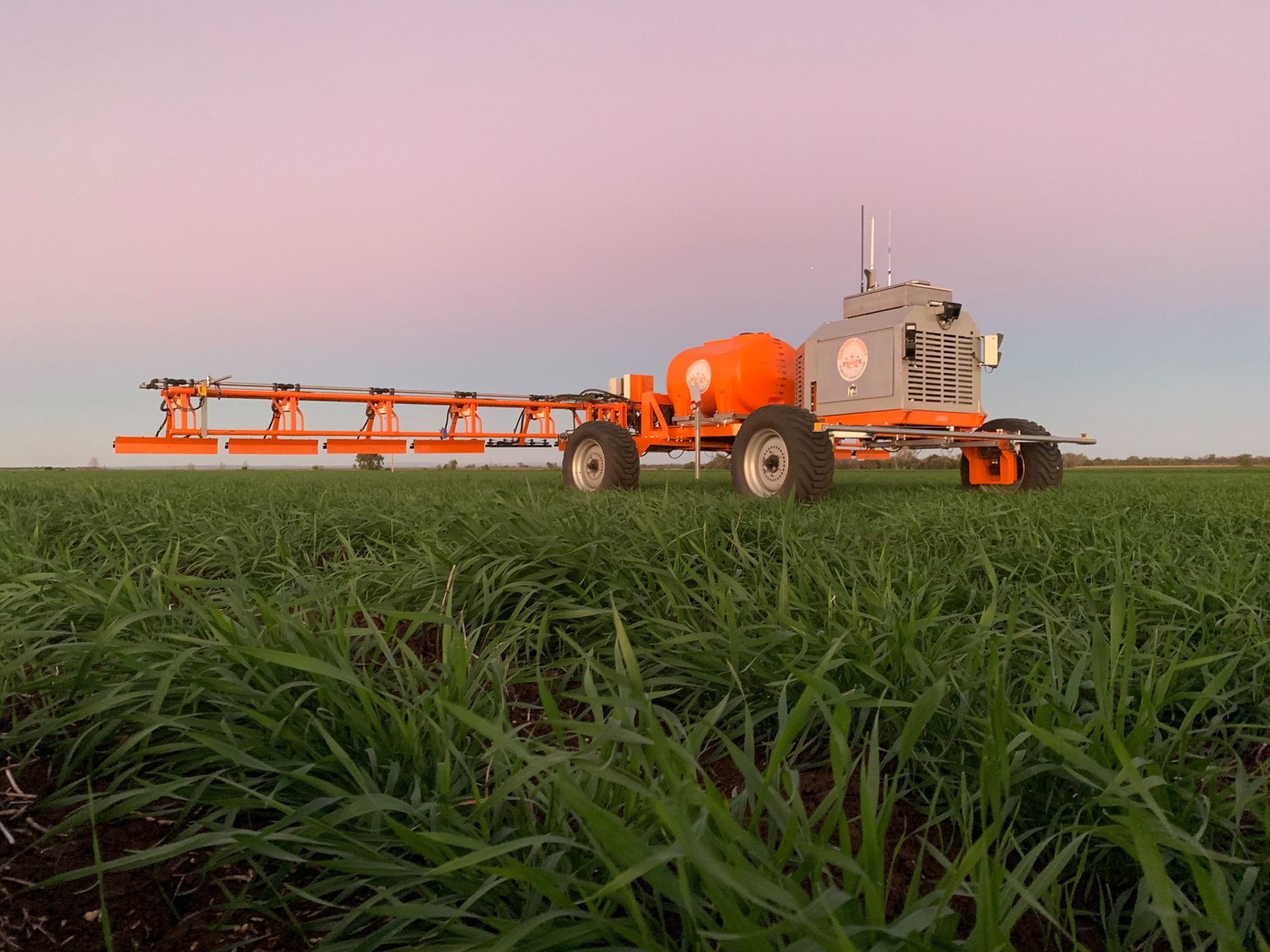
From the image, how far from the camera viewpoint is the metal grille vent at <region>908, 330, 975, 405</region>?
288 inches

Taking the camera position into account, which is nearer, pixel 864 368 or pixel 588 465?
pixel 864 368

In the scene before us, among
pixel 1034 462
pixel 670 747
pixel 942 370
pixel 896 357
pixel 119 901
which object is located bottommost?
pixel 119 901

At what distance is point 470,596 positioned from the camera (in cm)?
251

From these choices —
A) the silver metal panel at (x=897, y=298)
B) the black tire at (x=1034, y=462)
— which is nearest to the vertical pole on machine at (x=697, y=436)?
the silver metal panel at (x=897, y=298)

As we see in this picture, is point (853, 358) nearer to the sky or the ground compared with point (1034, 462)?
nearer to the sky

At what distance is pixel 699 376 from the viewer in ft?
31.4

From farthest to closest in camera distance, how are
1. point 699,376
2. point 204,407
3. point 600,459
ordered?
1. point 204,407
2. point 699,376
3. point 600,459

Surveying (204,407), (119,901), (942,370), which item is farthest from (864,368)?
(204,407)

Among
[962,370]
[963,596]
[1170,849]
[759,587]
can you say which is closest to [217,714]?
[759,587]

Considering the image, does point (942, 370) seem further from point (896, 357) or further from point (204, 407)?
point (204, 407)

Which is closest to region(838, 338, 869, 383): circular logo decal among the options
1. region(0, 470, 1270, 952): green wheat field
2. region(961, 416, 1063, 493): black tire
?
region(961, 416, 1063, 493): black tire

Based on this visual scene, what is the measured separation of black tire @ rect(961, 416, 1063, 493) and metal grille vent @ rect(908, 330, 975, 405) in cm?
91

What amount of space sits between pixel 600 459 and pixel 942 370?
394 cm

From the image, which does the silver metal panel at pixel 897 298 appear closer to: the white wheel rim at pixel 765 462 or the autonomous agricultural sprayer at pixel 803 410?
the autonomous agricultural sprayer at pixel 803 410
